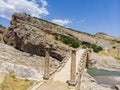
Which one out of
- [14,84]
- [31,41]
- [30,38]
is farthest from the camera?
[30,38]

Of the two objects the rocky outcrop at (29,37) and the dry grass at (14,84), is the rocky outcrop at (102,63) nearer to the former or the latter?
the rocky outcrop at (29,37)

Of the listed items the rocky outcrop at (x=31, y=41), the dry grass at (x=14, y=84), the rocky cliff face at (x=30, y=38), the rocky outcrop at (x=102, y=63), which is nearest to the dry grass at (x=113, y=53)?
the rocky outcrop at (x=102, y=63)

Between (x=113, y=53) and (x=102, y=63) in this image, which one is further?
(x=113, y=53)

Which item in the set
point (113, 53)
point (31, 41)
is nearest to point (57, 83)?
point (31, 41)

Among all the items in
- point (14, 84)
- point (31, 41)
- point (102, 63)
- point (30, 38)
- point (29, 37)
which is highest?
point (29, 37)

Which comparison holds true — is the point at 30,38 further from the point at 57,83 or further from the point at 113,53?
the point at 57,83

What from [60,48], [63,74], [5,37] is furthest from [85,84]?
[5,37]

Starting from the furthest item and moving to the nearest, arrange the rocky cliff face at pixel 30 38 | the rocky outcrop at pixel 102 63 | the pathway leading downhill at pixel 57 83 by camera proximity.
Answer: the rocky outcrop at pixel 102 63 → the rocky cliff face at pixel 30 38 → the pathway leading downhill at pixel 57 83

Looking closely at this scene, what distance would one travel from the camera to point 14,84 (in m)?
38.2

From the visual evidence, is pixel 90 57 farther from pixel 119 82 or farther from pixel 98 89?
pixel 98 89

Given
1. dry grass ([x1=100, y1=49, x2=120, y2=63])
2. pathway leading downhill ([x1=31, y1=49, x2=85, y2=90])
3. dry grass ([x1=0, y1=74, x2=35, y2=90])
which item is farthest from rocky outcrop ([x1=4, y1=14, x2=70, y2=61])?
dry grass ([x1=0, y1=74, x2=35, y2=90])

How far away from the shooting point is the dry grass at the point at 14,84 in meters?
36.5

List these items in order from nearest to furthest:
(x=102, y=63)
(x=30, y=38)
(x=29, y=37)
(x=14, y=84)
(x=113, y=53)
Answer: (x=14, y=84), (x=30, y=38), (x=29, y=37), (x=102, y=63), (x=113, y=53)

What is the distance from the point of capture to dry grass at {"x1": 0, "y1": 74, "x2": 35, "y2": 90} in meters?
36.5
